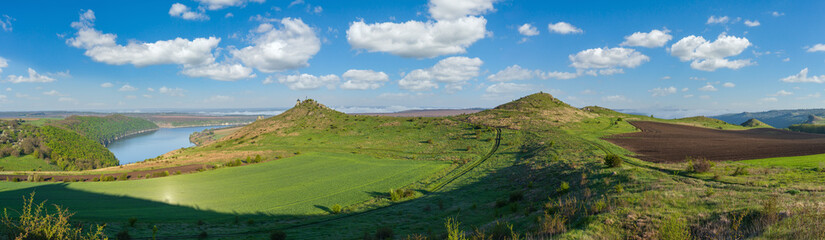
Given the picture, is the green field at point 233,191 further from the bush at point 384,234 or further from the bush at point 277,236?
the bush at point 384,234

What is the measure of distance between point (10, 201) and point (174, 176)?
466 inches

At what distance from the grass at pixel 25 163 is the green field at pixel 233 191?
298ft

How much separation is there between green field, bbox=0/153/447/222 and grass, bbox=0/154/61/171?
90.8 m

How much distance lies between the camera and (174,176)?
109 ft

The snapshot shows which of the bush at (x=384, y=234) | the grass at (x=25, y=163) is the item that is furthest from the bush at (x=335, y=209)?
the grass at (x=25, y=163)

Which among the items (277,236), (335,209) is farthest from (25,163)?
(277,236)

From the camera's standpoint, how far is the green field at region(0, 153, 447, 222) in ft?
67.2

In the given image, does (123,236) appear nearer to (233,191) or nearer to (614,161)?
(233,191)

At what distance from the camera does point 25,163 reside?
88562mm

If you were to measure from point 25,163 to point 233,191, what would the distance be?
11870cm

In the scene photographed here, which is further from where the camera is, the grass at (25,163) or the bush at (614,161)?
the grass at (25,163)

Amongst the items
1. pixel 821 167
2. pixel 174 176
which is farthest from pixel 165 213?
pixel 821 167

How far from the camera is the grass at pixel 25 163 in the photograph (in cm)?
8252

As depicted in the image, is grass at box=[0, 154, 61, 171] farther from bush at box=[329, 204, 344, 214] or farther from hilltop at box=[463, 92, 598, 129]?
hilltop at box=[463, 92, 598, 129]
